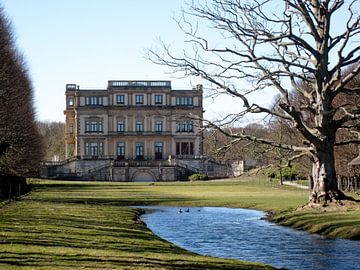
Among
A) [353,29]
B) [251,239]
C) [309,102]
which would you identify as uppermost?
[353,29]

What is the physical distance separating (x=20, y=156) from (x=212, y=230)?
24.3 m

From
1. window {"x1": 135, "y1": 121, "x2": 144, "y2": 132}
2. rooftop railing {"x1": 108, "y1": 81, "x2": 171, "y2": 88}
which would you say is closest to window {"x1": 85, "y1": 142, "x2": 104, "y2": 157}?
window {"x1": 135, "y1": 121, "x2": 144, "y2": 132}

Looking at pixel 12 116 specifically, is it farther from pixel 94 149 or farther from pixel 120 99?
pixel 120 99

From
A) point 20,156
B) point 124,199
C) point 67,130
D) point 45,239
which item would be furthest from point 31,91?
point 67,130

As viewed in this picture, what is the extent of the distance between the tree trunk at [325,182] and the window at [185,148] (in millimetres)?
75317

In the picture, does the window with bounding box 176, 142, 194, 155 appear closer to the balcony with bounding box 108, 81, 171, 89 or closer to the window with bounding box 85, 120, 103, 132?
the balcony with bounding box 108, 81, 171, 89

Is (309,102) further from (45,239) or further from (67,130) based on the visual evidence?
(67,130)

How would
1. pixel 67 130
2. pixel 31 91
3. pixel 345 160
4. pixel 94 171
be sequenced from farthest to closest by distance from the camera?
pixel 67 130
pixel 94 171
pixel 31 91
pixel 345 160

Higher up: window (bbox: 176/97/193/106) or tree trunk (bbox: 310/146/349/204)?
window (bbox: 176/97/193/106)

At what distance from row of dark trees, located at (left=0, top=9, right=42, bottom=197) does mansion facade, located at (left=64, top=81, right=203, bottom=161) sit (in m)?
46.7

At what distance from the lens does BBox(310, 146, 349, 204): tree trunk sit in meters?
28.7

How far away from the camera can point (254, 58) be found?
93.3 ft

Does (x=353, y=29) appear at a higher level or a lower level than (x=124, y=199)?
higher

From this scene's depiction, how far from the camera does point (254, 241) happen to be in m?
21.1
